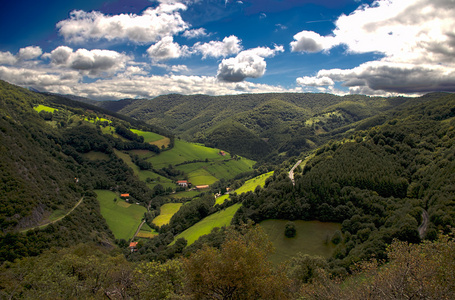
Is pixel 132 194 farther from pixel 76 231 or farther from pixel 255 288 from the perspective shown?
pixel 255 288

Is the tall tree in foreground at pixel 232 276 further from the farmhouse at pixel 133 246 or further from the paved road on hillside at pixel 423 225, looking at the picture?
the farmhouse at pixel 133 246

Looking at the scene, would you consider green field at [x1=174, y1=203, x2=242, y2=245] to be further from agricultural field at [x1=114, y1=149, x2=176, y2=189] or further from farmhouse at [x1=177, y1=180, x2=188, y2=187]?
farmhouse at [x1=177, y1=180, x2=188, y2=187]

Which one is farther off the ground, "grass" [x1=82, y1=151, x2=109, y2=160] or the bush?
"grass" [x1=82, y1=151, x2=109, y2=160]

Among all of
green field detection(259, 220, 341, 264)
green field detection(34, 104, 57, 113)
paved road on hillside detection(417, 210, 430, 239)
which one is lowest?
green field detection(259, 220, 341, 264)

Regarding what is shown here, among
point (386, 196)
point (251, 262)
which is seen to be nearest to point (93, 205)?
point (251, 262)

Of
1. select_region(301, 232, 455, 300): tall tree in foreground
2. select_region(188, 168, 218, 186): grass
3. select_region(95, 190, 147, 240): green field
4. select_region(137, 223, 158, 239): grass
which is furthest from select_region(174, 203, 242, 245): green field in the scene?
select_region(188, 168, 218, 186): grass
